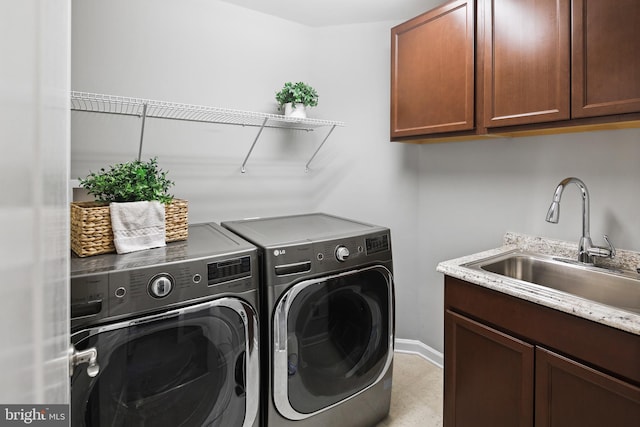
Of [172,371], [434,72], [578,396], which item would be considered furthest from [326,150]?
[578,396]

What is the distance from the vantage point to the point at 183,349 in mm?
1224

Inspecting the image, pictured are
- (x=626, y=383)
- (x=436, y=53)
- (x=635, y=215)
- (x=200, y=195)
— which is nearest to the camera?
(x=626, y=383)

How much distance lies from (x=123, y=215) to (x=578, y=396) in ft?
6.00

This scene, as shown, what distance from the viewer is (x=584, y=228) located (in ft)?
5.14

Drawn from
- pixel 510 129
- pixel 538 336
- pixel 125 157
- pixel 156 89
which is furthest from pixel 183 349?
pixel 510 129

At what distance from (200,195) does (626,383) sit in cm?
217

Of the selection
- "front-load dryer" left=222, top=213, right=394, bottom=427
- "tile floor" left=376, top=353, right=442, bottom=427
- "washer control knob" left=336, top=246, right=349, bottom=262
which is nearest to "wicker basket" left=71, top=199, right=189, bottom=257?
"front-load dryer" left=222, top=213, right=394, bottom=427

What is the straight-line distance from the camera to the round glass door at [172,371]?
3.53 feet

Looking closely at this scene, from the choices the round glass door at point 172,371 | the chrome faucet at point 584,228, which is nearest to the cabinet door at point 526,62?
the chrome faucet at point 584,228

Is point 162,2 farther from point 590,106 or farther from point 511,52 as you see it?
point 590,106

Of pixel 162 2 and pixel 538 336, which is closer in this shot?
pixel 538 336

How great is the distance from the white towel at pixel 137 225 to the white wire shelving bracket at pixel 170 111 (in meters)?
0.50

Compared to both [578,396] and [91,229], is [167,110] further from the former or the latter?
[578,396]

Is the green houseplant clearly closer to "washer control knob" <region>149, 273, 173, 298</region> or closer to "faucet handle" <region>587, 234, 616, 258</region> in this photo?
"washer control knob" <region>149, 273, 173, 298</region>
